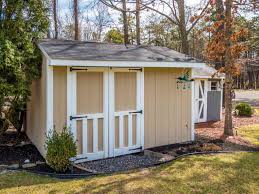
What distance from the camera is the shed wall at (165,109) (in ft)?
27.0

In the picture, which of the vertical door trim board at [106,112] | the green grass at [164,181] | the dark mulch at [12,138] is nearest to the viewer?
the green grass at [164,181]

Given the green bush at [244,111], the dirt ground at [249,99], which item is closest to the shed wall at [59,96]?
the green bush at [244,111]

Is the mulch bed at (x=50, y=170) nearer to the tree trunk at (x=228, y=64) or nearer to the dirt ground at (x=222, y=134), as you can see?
the dirt ground at (x=222, y=134)

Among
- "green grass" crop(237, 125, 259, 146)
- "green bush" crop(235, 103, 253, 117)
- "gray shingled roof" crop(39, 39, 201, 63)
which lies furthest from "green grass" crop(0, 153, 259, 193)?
"green bush" crop(235, 103, 253, 117)

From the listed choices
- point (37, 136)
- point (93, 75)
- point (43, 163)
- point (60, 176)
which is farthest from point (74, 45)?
point (60, 176)

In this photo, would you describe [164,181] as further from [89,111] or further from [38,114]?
[38,114]

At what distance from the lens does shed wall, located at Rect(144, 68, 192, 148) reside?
8.23 meters

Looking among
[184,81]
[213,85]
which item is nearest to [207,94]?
[213,85]

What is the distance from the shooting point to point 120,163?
7.10 metres

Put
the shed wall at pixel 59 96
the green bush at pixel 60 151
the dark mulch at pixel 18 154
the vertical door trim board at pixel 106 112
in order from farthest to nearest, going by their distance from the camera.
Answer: the vertical door trim board at pixel 106 112 → the dark mulch at pixel 18 154 → the shed wall at pixel 59 96 → the green bush at pixel 60 151

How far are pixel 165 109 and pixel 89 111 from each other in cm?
240

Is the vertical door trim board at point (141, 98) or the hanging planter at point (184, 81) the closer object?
the vertical door trim board at point (141, 98)

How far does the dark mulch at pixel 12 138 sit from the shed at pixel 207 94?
22.4ft

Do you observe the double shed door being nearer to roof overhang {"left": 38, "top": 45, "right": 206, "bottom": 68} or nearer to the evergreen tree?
roof overhang {"left": 38, "top": 45, "right": 206, "bottom": 68}
